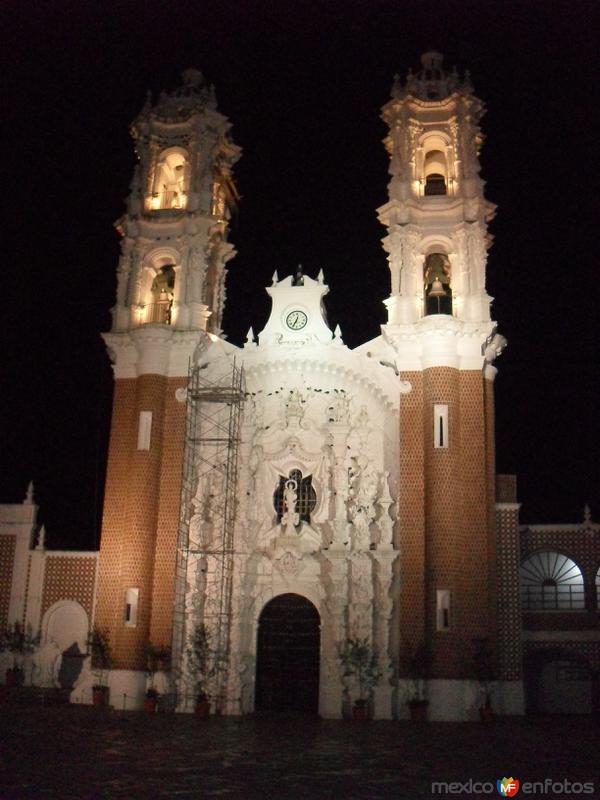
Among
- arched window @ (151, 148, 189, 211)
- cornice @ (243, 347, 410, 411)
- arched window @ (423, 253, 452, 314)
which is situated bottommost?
cornice @ (243, 347, 410, 411)

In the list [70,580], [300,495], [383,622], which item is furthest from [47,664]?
[383,622]

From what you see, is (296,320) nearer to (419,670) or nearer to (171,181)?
(171,181)

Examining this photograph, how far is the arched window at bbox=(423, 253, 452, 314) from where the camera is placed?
109 feet

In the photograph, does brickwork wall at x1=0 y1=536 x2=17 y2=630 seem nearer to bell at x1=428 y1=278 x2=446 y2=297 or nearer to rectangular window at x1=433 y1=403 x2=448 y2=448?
rectangular window at x1=433 y1=403 x2=448 y2=448

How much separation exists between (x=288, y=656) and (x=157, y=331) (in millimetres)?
12745

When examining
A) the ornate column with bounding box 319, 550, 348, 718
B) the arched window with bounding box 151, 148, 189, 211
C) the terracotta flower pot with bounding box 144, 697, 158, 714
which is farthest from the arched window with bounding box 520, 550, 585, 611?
the arched window with bounding box 151, 148, 189, 211

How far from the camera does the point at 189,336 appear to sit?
32.7 m

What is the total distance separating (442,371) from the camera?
30578 millimetres

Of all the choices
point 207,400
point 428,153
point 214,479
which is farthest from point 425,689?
point 428,153

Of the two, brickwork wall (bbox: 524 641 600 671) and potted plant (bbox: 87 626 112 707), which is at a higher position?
brickwork wall (bbox: 524 641 600 671)

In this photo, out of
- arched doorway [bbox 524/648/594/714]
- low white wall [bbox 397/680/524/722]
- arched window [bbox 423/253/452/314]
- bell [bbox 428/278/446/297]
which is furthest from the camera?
arched window [bbox 423/253/452/314]

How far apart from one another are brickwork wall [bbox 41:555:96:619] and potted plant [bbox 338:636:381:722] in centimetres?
1005

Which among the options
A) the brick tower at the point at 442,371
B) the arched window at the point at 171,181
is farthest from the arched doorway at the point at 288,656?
the arched window at the point at 171,181

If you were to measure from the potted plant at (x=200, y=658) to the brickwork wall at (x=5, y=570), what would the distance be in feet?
26.7
